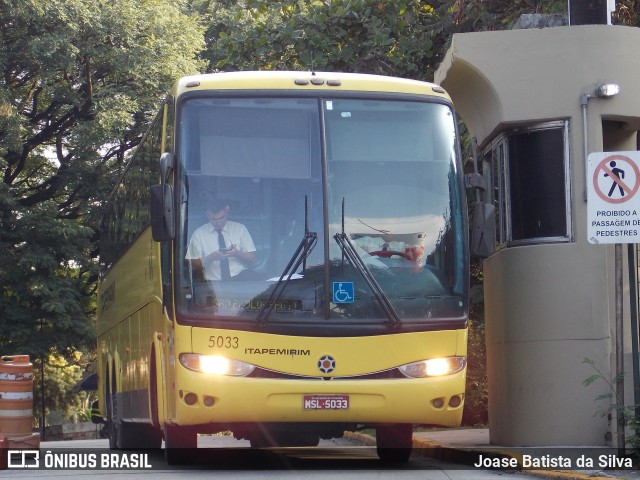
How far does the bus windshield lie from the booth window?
1.87 metres

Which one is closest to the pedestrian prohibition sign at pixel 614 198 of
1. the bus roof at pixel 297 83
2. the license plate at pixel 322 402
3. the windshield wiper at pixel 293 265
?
the bus roof at pixel 297 83

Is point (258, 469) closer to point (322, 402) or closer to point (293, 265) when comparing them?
point (322, 402)

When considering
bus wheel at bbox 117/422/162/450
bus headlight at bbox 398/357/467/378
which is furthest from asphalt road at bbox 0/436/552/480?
bus wheel at bbox 117/422/162/450

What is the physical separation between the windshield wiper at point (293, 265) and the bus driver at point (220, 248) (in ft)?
1.06

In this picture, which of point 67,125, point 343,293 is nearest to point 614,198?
point 343,293

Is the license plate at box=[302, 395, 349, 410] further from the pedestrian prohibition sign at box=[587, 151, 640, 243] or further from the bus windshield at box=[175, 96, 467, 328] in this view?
the pedestrian prohibition sign at box=[587, 151, 640, 243]

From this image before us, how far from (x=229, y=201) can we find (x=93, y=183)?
74.1ft

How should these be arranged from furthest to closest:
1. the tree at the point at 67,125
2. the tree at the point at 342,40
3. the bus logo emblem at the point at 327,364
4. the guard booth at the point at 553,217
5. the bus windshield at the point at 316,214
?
1. the tree at the point at 67,125
2. the tree at the point at 342,40
3. the guard booth at the point at 553,217
4. the bus windshield at the point at 316,214
5. the bus logo emblem at the point at 327,364

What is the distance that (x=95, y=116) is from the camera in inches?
1288

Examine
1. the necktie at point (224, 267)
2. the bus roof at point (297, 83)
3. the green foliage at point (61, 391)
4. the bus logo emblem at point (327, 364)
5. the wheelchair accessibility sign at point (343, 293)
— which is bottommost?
the green foliage at point (61, 391)

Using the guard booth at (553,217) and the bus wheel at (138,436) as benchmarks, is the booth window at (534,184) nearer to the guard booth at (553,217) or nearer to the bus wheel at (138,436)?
the guard booth at (553,217)

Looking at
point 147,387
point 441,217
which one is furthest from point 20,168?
point 441,217

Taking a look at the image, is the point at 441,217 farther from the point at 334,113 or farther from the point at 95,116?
the point at 95,116

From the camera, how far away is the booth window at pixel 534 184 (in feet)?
44.6
